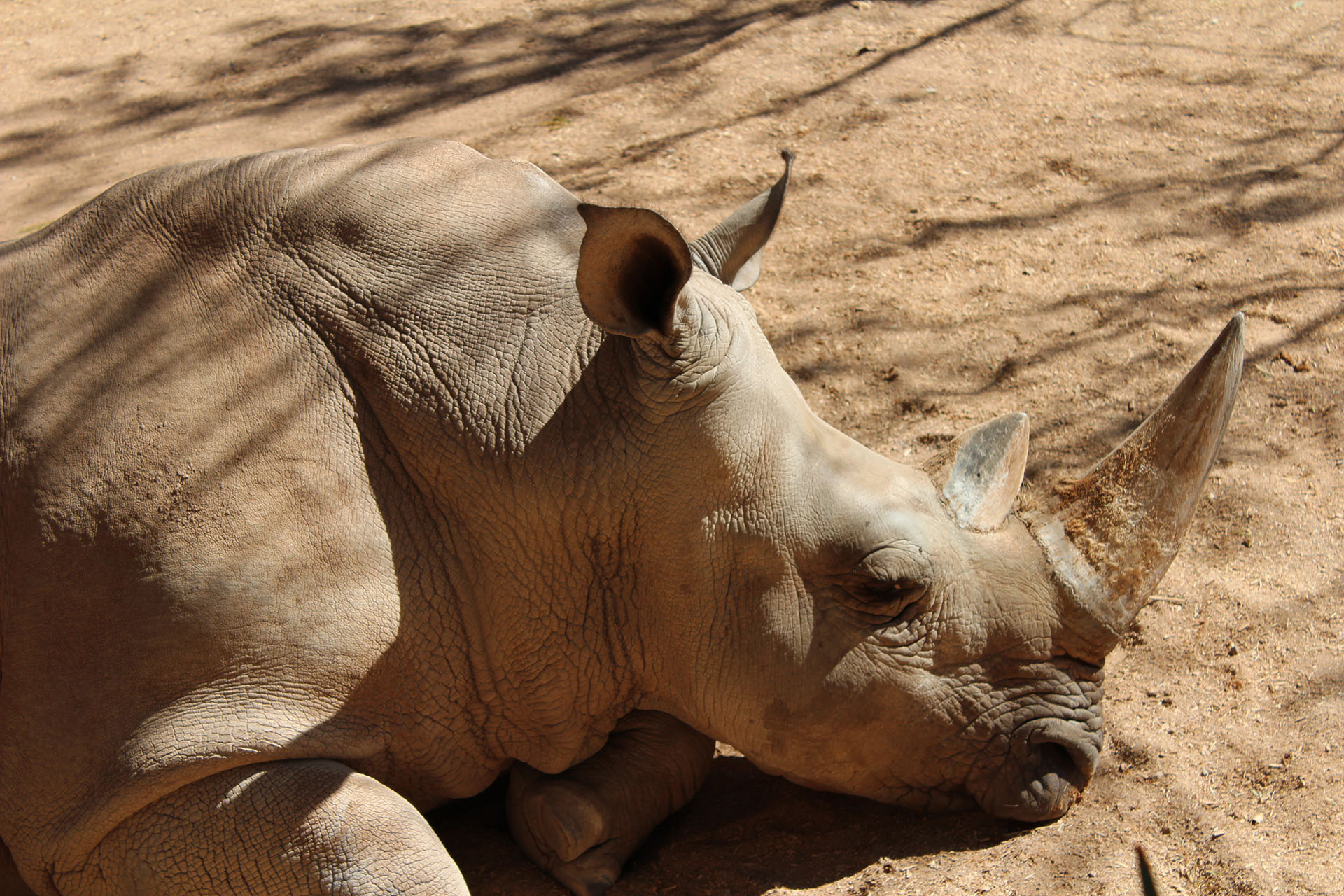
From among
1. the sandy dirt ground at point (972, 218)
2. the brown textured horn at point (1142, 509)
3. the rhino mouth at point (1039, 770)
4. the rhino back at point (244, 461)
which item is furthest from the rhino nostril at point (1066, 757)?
the rhino back at point (244, 461)

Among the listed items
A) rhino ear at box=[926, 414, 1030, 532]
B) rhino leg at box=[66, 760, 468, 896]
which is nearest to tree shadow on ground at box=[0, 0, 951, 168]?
rhino ear at box=[926, 414, 1030, 532]

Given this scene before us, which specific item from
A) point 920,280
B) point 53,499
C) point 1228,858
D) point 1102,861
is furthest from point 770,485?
point 920,280

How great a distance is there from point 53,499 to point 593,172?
4.26m

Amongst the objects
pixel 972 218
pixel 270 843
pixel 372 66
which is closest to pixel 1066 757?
pixel 270 843

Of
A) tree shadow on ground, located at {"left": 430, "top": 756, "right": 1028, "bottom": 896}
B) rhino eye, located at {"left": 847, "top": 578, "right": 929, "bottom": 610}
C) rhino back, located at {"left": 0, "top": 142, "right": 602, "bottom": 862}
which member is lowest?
tree shadow on ground, located at {"left": 430, "top": 756, "right": 1028, "bottom": 896}

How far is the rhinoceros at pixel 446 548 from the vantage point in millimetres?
2982

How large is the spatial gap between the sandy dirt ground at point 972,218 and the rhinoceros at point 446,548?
335mm

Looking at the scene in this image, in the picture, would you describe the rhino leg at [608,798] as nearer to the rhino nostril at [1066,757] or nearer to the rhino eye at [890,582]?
the rhino eye at [890,582]

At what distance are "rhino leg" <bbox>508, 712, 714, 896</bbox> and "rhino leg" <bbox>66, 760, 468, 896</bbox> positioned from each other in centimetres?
54

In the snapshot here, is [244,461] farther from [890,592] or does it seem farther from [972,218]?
[972,218]

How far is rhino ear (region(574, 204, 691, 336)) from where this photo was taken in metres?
2.83

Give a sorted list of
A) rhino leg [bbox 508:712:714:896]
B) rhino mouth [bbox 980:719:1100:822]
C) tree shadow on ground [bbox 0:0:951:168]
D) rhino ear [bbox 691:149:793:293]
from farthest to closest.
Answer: tree shadow on ground [bbox 0:0:951:168], rhino ear [bbox 691:149:793:293], rhino leg [bbox 508:712:714:896], rhino mouth [bbox 980:719:1100:822]

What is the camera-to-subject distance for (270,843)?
298 centimetres

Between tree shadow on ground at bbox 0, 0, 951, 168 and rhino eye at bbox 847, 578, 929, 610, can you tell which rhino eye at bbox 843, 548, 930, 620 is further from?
tree shadow on ground at bbox 0, 0, 951, 168
